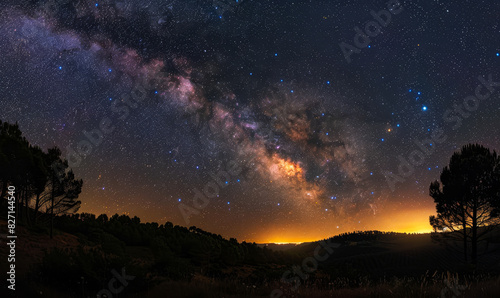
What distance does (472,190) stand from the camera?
84.2 feet

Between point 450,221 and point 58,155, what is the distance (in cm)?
3694

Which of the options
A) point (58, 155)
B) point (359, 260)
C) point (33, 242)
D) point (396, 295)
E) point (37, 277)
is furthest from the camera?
point (359, 260)

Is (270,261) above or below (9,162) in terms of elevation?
below

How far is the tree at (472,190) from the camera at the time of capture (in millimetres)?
25172

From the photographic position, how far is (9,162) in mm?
26094

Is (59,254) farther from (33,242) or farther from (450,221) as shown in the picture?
(450,221)

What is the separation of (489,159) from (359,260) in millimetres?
28860

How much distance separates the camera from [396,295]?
27.0 feet

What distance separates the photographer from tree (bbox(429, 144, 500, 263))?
25172 millimetres

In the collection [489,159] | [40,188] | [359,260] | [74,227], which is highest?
[489,159]

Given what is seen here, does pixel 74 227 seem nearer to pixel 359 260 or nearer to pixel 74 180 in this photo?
pixel 74 180

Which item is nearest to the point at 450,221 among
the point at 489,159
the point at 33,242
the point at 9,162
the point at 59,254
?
the point at 489,159

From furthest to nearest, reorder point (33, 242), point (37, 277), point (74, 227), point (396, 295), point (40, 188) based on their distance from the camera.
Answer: point (74, 227), point (40, 188), point (33, 242), point (37, 277), point (396, 295)

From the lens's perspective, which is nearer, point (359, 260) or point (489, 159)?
point (489, 159)
